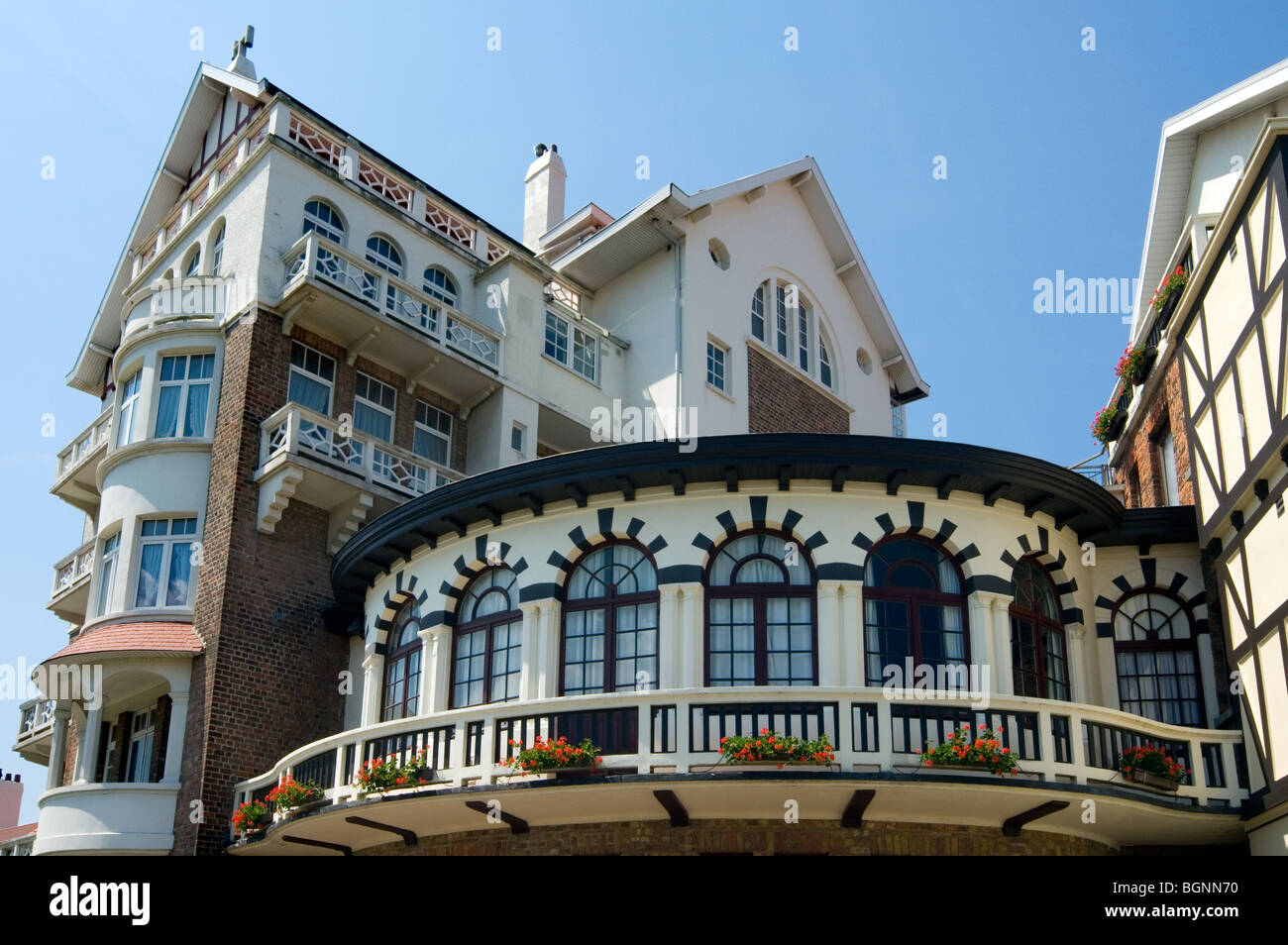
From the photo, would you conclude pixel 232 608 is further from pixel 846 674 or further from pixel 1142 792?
pixel 1142 792

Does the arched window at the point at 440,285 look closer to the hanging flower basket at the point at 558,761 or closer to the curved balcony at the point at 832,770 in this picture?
the curved balcony at the point at 832,770

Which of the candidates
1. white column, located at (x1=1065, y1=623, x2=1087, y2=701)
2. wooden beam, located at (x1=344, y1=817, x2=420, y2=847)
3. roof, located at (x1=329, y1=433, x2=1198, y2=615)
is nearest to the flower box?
white column, located at (x1=1065, y1=623, x2=1087, y2=701)

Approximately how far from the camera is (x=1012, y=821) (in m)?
16.8

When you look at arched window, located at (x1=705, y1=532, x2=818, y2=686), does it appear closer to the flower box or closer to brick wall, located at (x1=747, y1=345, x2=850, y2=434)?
the flower box

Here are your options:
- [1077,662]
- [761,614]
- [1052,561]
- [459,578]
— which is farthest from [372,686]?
[1077,662]

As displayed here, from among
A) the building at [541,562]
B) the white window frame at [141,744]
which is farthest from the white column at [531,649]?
the white window frame at [141,744]

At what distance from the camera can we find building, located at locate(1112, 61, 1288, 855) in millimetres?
16750

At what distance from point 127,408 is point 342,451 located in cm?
507

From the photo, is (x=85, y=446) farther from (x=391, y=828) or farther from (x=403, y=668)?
(x=391, y=828)

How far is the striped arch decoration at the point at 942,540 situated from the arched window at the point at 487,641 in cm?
499

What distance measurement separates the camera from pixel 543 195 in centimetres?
3591

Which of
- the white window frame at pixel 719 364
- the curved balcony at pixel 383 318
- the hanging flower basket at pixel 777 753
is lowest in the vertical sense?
the hanging flower basket at pixel 777 753

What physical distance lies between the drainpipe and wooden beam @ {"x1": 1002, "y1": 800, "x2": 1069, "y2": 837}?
13.4m

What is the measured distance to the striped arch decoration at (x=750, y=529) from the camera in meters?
18.0
